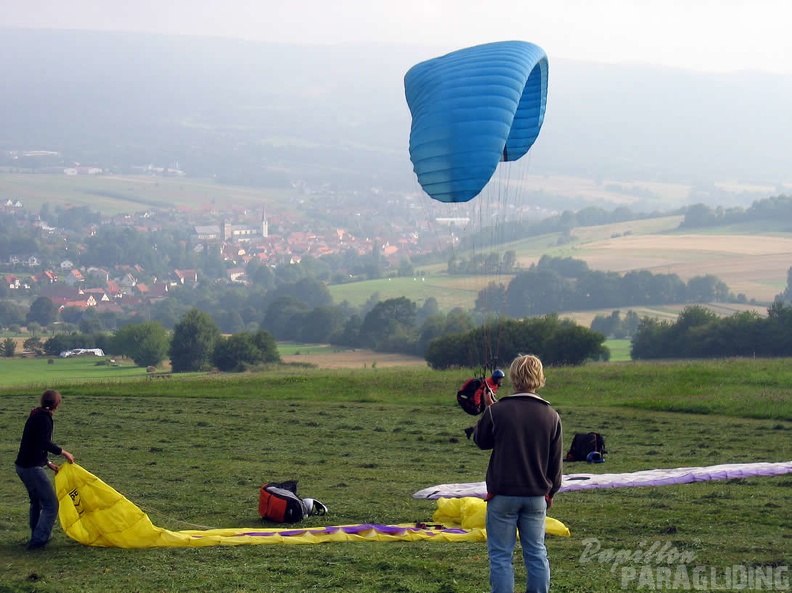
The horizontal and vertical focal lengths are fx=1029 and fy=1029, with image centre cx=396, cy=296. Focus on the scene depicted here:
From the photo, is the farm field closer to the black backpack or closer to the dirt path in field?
the dirt path in field

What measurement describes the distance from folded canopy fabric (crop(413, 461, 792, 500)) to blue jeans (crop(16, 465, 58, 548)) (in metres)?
4.60

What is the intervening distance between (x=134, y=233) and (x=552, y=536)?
177486 mm

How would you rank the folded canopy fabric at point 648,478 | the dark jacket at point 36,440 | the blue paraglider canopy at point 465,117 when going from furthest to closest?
the blue paraglider canopy at point 465,117 → the folded canopy fabric at point 648,478 → the dark jacket at point 36,440

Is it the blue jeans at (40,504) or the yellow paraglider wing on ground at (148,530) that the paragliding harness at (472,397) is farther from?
the blue jeans at (40,504)

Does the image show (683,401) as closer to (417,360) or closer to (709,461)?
(709,461)

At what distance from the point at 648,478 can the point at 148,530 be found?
6905 mm

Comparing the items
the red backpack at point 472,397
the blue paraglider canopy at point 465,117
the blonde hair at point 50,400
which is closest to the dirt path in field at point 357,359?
the blue paraglider canopy at point 465,117

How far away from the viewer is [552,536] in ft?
33.7

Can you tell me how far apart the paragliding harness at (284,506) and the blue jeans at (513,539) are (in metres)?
4.91

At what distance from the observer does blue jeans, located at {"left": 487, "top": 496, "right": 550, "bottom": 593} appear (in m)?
6.88

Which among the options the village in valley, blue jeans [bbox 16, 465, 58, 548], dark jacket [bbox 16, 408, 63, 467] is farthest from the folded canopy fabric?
the village in valley

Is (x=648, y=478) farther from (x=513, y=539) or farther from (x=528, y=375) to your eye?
(x=528, y=375)

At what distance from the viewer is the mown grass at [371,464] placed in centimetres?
892

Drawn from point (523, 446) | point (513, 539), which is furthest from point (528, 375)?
point (513, 539)
